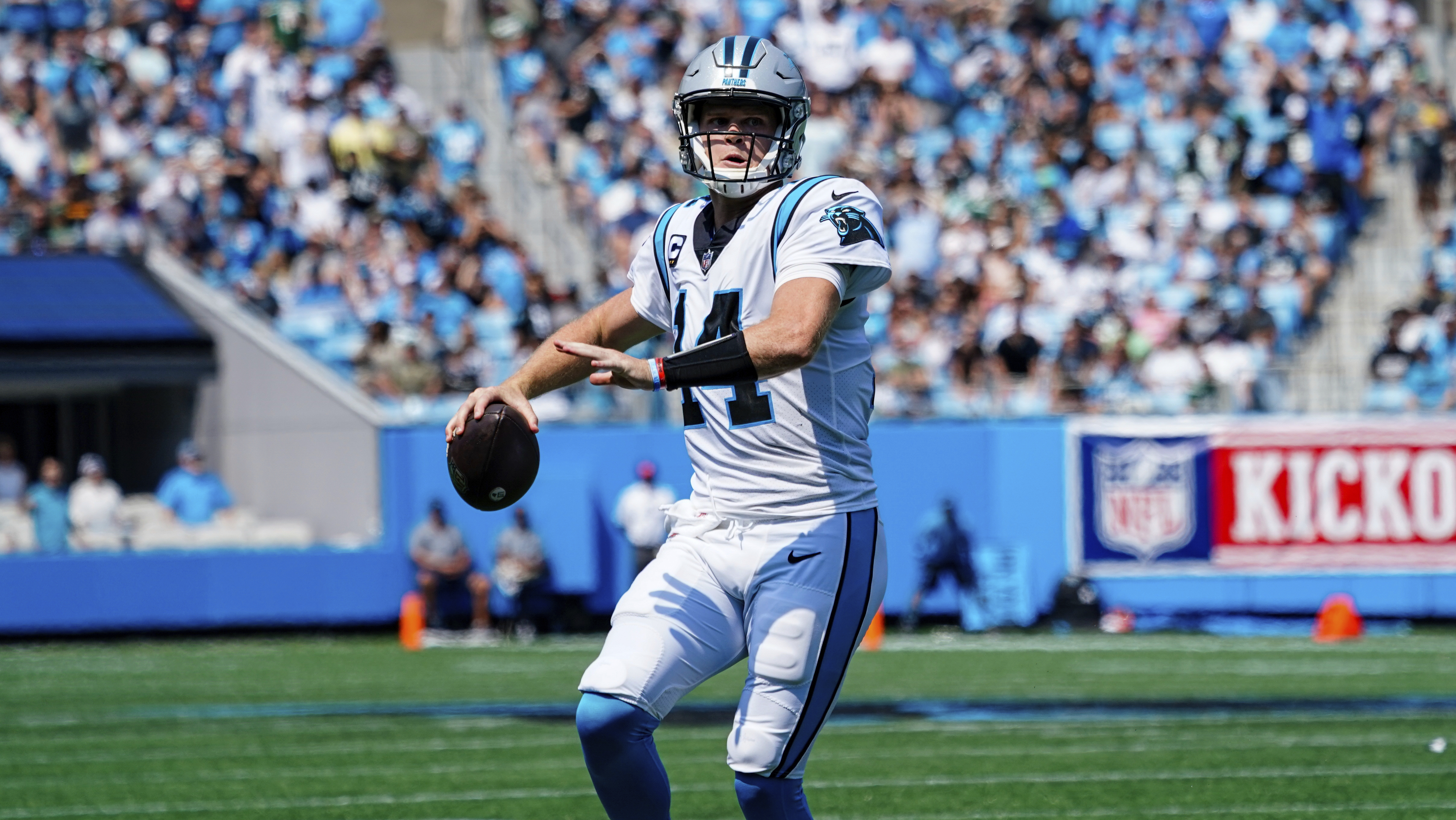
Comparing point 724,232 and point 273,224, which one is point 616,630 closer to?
point 724,232

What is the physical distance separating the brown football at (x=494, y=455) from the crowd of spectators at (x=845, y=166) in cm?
1128

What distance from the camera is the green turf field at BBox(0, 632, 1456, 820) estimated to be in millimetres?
6770

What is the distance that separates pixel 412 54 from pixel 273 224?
10.6ft

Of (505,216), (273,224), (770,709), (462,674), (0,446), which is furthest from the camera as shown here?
(505,216)

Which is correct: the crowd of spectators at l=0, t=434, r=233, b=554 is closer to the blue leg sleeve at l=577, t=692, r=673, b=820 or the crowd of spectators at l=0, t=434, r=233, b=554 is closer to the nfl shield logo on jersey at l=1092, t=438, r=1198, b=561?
the nfl shield logo on jersey at l=1092, t=438, r=1198, b=561

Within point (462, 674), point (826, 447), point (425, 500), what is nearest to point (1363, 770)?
point (826, 447)

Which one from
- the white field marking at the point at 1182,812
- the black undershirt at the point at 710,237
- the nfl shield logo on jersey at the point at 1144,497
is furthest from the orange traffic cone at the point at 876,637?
the black undershirt at the point at 710,237

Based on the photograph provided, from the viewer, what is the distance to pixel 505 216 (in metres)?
18.0

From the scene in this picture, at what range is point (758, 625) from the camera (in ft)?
13.9

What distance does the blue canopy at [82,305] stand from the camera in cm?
1580

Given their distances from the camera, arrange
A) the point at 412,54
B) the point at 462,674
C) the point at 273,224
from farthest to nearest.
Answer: the point at 412,54 → the point at 273,224 → the point at 462,674

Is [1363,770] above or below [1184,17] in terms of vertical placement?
below

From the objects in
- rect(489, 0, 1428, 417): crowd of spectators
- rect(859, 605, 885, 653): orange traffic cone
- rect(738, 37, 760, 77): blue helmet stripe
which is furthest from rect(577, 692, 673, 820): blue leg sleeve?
rect(489, 0, 1428, 417): crowd of spectators

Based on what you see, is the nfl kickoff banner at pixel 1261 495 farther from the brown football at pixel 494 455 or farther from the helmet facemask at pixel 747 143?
the brown football at pixel 494 455
